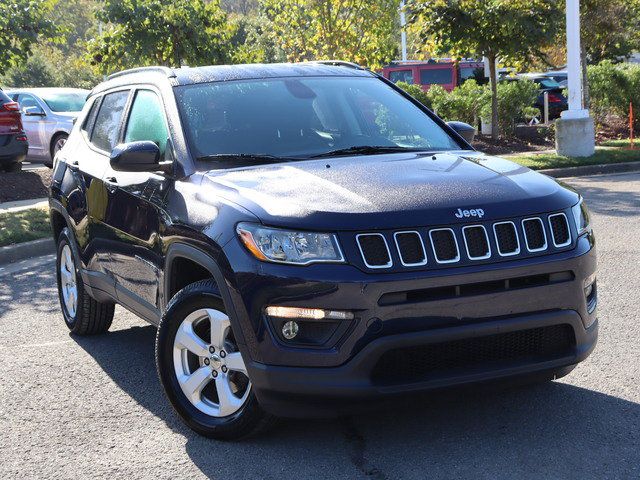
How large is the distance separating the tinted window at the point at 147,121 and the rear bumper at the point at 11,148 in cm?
1127

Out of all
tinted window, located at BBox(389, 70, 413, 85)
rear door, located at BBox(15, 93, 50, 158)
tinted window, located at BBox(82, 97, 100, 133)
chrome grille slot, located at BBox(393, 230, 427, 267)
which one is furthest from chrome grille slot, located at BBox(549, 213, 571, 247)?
tinted window, located at BBox(389, 70, 413, 85)

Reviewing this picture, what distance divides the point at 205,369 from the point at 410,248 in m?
1.18

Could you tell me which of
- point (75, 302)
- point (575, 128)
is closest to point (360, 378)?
point (75, 302)

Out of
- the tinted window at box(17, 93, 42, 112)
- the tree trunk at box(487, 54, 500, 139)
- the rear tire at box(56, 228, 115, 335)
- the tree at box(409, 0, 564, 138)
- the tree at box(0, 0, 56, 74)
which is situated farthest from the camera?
the tree trunk at box(487, 54, 500, 139)

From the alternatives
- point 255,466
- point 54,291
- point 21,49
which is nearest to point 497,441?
point 255,466

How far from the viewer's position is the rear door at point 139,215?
17.0 ft

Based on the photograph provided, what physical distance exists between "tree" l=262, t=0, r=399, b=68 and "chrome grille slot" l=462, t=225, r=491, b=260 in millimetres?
19172

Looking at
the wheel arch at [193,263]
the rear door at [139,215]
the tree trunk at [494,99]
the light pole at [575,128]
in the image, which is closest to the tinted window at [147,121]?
the rear door at [139,215]

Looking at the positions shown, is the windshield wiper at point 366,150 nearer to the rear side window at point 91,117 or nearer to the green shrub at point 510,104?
the rear side window at point 91,117

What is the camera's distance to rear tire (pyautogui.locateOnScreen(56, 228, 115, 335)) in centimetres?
679

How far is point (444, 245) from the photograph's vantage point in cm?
416

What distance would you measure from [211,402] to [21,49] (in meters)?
10.4

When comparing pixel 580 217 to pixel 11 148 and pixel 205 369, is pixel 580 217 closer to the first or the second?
pixel 205 369

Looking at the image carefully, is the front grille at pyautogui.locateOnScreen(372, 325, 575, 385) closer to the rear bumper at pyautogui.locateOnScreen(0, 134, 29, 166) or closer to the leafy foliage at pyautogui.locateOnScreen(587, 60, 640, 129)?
the rear bumper at pyautogui.locateOnScreen(0, 134, 29, 166)
